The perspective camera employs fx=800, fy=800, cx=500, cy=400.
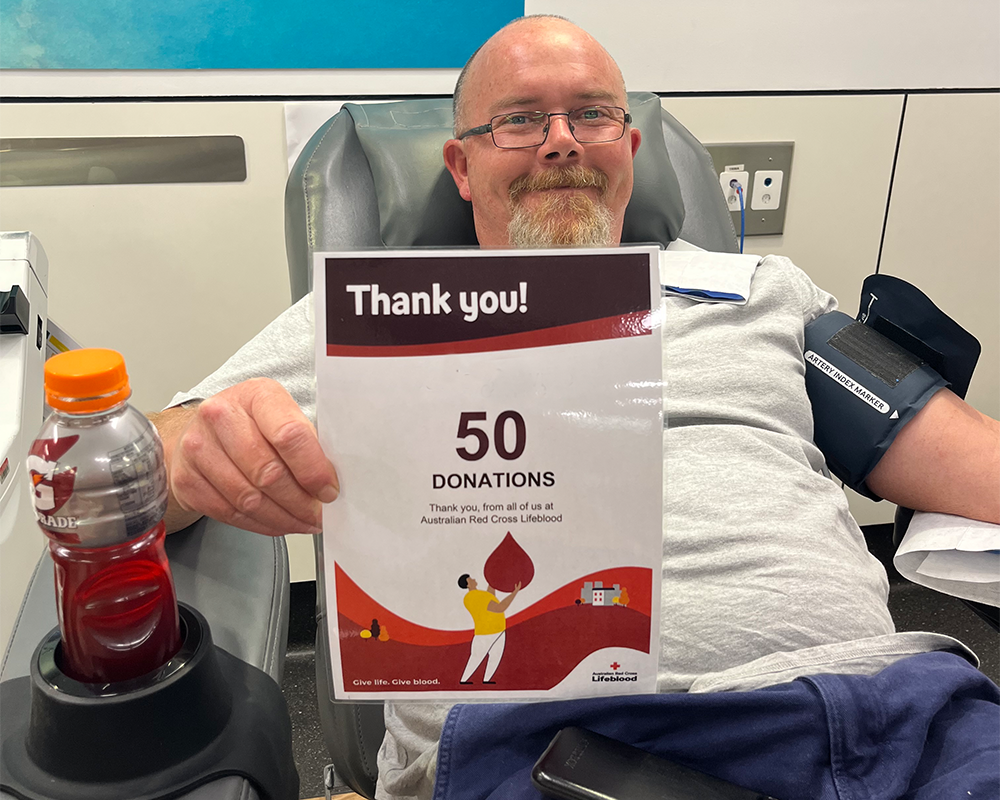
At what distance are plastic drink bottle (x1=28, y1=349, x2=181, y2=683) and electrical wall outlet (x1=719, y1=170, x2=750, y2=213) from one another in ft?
5.21

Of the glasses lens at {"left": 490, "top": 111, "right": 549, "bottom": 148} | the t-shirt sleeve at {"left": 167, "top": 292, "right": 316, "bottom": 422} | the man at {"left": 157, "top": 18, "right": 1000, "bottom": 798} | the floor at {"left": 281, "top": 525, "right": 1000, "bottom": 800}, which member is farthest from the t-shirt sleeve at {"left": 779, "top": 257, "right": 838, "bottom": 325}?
the floor at {"left": 281, "top": 525, "right": 1000, "bottom": 800}

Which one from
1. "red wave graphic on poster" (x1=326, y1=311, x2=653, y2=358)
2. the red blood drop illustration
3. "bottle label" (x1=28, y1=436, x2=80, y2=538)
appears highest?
"red wave graphic on poster" (x1=326, y1=311, x2=653, y2=358)

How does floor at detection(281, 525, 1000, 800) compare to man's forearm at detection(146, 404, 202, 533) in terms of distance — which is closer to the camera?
man's forearm at detection(146, 404, 202, 533)

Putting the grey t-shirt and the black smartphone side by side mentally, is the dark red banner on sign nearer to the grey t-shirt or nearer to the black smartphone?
the grey t-shirt

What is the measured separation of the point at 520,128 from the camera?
130cm

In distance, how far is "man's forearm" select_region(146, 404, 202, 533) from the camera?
792mm

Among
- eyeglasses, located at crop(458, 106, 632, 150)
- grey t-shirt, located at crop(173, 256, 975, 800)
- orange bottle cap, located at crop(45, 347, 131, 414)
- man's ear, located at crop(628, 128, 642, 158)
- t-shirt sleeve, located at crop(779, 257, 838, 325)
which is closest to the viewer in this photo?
orange bottle cap, located at crop(45, 347, 131, 414)

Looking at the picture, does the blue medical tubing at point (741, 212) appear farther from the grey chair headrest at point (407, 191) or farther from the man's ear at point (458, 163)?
the man's ear at point (458, 163)

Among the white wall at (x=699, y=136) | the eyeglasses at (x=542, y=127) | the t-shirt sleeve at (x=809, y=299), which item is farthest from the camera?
the white wall at (x=699, y=136)

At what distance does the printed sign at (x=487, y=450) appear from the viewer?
21.1 inches

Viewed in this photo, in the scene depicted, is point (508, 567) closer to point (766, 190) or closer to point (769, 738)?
point (769, 738)

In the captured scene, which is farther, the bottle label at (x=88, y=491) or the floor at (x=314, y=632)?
the floor at (x=314, y=632)

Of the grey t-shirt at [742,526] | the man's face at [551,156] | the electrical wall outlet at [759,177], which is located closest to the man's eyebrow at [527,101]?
the man's face at [551,156]

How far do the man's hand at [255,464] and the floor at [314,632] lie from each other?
47.1 inches
